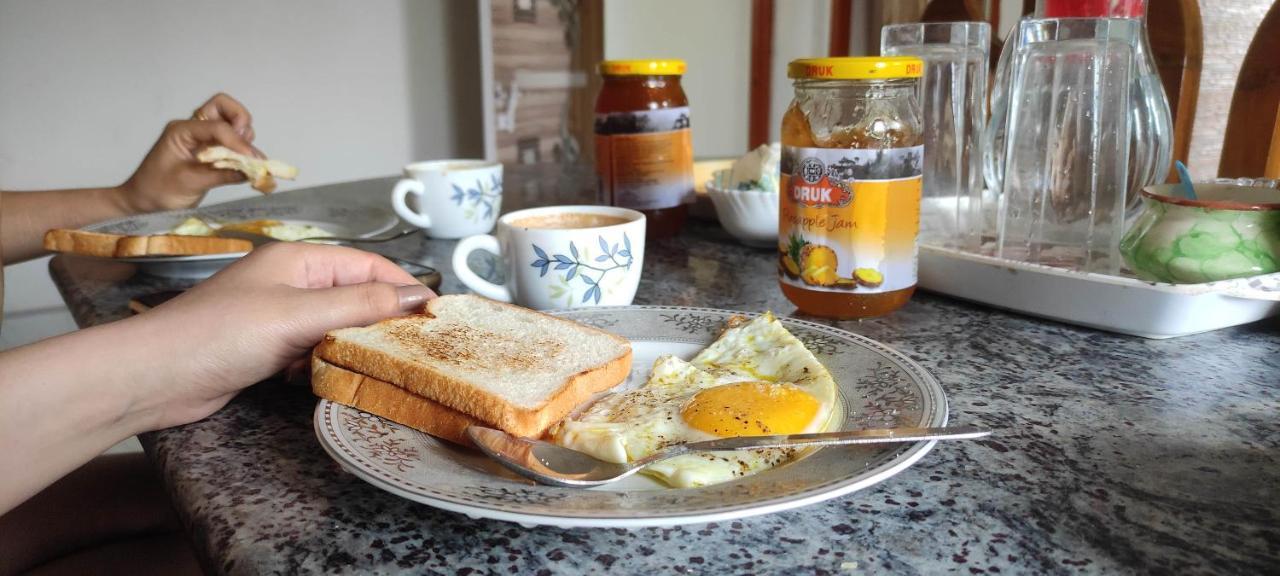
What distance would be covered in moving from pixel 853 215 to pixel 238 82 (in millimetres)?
2821

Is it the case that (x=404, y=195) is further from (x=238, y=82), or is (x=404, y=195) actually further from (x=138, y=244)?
(x=238, y=82)

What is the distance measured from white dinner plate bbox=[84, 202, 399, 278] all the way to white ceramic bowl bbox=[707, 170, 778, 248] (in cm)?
59

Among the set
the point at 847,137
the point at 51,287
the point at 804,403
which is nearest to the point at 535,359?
the point at 804,403

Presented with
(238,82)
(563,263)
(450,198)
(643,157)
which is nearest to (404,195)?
(450,198)

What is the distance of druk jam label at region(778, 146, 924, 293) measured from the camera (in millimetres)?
869

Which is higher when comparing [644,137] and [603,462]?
[644,137]

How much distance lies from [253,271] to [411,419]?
258mm

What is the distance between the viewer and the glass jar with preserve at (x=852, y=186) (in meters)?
0.87

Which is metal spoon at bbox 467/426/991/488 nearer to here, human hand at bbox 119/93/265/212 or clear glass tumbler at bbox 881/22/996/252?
clear glass tumbler at bbox 881/22/996/252

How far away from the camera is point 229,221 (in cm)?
143

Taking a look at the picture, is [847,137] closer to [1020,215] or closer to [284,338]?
[1020,215]

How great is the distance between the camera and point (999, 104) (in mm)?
1087

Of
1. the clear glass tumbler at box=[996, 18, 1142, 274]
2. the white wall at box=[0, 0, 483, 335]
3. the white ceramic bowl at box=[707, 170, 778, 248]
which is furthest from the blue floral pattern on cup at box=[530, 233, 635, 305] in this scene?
the white wall at box=[0, 0, 483, 335]

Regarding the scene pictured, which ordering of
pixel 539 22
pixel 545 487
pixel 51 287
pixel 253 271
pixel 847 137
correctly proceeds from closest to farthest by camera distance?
pixel 545 487, pixel 253 271, pixel 847 137, pixel 51 287, pixel 539 22
